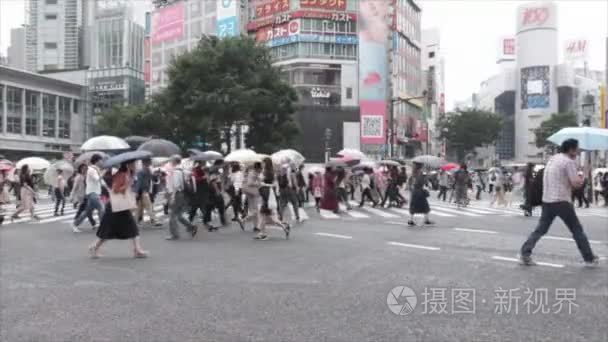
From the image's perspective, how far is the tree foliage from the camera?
Result: 31.3 metres

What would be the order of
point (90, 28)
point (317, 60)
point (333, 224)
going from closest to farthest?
point (333, 224), point (317, 60), point (90, 28)

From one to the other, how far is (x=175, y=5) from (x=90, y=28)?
28.1 m

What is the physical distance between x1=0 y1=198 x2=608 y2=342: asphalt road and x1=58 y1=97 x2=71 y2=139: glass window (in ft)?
211

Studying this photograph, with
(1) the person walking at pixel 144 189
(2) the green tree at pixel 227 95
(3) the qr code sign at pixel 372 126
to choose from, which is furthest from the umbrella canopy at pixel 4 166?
(3) the qr code sign at pixel 372 126

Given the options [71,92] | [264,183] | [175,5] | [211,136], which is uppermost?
[175,5]

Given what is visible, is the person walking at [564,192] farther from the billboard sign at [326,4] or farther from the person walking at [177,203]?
the billboard sign at [326,4]

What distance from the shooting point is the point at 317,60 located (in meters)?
55.7

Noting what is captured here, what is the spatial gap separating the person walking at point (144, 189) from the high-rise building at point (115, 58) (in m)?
63.9

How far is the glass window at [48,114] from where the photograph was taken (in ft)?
220

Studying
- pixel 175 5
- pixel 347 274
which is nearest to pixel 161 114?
pixel 347 274

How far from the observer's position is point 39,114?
65.7 metres

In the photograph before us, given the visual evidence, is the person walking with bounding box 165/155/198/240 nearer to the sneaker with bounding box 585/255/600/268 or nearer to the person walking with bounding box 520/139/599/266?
the person walking with bounding box 520/139/599/266

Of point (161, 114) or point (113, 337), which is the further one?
point (161, 114)

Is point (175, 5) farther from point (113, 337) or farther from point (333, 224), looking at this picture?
point (113, 337)
